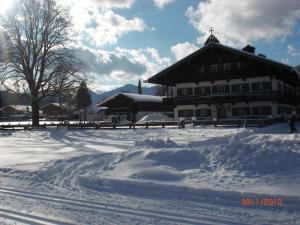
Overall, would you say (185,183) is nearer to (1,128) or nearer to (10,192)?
(10,192)

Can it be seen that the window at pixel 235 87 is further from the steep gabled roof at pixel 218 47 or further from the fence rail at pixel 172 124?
the fence rail at pixel 172 124

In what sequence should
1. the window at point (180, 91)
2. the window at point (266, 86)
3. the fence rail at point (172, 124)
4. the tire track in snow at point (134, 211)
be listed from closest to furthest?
the tire track in snow at point (134, 211) < the fence rail at point (172, 124) < the window at point (266, 86) < the window at point (180, 91)

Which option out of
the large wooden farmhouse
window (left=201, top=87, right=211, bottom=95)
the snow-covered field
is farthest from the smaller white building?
the snow-covered field

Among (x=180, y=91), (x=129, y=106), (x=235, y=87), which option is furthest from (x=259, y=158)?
(x=129, y=106)

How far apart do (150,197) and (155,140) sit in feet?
20.3

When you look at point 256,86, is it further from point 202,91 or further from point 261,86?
point 202,91

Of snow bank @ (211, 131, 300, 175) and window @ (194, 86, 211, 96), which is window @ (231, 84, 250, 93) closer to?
window @ (194, 86, 211, 96)

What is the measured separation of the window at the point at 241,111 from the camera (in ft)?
145

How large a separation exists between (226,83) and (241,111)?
3.82 metres

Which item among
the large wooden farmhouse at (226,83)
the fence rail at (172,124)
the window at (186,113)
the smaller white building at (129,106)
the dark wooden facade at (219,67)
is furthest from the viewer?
the smaller white building at (129,106)

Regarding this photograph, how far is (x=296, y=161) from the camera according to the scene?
9.55 m

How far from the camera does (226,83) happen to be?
45.8 meters

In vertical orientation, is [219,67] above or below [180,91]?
above

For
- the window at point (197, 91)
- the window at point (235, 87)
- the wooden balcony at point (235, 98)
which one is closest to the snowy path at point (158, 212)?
the wooden balcony at point (235, 98)
